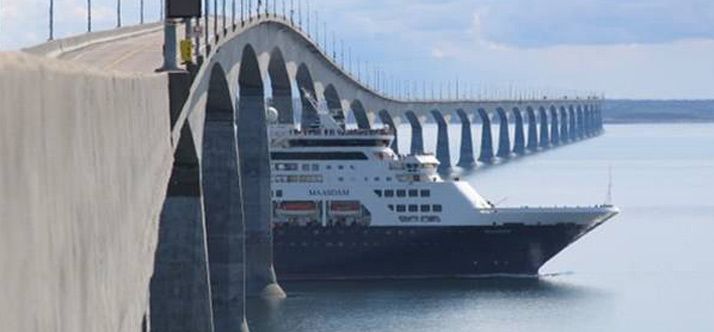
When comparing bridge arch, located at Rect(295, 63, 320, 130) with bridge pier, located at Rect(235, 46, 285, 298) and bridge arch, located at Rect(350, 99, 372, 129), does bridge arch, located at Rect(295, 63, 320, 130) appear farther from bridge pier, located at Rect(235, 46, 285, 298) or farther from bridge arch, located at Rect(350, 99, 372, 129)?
bridge arch, located at Rect(350, 99, 372, 129)

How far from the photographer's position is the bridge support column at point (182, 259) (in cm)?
5097

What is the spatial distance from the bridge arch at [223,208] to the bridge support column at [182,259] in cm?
1722

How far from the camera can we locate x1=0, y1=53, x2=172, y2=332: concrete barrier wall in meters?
8.91

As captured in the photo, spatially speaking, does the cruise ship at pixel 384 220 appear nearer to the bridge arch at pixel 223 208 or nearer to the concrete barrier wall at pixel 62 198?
the bridge arch at pixel 223 208

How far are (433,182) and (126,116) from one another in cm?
7974

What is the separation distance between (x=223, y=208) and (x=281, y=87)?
31.4 meters

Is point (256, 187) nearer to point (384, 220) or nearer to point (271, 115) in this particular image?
point (384, 220)

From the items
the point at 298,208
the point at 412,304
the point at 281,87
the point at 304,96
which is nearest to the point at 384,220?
the point at 298,208

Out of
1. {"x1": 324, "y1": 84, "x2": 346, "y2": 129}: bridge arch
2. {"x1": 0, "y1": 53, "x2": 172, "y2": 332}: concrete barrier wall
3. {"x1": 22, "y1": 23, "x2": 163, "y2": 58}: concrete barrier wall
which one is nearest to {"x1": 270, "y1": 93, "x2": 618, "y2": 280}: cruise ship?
{"x1": 22, "y1": 23, "x2": 163, "y2": 58}: concrete barrier wall

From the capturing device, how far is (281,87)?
102062 mm

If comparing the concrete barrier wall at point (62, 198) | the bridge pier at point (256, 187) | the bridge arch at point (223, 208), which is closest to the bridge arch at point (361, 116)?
the bridge pier at point (256, 187)

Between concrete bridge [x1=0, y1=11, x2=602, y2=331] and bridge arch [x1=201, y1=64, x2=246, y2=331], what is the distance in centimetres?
6

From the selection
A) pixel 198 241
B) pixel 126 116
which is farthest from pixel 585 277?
pixel 126 116

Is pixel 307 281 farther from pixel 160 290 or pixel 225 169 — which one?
pixel 160 290
